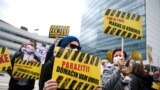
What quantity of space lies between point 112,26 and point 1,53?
299 centimetres

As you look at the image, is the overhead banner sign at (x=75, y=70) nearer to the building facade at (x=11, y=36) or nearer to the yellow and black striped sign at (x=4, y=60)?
the yellow and black striped sign at (x=4, y=60)

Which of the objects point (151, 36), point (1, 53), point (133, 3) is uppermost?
point (133, 3)

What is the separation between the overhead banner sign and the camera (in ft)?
10.3

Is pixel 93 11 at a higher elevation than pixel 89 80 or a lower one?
higher

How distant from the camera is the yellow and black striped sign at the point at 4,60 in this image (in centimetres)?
724

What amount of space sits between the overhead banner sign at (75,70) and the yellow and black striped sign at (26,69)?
4508 millimetres

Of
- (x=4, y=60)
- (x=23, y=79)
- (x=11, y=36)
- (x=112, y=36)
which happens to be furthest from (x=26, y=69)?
(x=112, y=36)

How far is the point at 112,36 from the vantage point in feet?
316

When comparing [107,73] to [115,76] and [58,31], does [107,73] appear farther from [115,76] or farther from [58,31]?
[58,31]

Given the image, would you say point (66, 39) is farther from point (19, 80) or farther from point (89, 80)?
point (19, 80)

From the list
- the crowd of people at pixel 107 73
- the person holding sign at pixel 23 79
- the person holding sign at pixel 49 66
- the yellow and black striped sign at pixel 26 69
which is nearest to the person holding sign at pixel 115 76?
the crowd of people at pixel 107 73

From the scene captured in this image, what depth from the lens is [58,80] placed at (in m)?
3.12

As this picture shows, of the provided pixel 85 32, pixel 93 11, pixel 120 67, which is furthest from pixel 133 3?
pixel 120 67

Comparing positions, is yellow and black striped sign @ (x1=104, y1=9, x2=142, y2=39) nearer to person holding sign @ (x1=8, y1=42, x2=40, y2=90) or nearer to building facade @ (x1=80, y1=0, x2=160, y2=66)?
person holding sign @ (x1=8, y1=42, x2=40, y2=90)
